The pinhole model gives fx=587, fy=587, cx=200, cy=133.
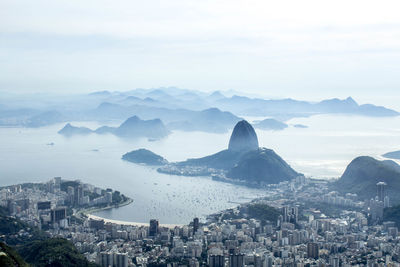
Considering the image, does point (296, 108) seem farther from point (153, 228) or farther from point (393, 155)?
point (153, 228)

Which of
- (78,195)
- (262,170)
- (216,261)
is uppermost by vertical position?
(262,170)

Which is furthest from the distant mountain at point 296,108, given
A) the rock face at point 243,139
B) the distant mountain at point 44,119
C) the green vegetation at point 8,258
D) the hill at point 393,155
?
the green vegetation at point 8,258

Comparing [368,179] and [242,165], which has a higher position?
[242,165]

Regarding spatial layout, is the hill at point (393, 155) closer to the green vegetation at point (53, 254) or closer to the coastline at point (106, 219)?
the coastline at point (106, 219)

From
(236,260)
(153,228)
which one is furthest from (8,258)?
(153,228)

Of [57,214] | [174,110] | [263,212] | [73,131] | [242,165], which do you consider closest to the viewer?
[57,214]

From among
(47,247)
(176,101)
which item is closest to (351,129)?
(176,101)

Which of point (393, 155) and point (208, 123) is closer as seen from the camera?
point (393, 155)

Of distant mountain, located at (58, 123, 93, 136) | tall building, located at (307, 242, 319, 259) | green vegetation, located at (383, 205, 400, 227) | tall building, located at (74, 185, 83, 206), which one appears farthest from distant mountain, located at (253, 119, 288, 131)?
tall building, located at (307, 242, 319, 259)
